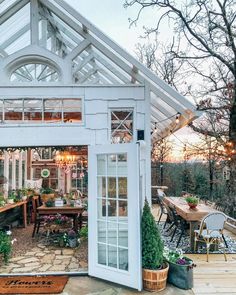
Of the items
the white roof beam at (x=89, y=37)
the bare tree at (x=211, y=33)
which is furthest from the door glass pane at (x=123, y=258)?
the bare tree at (x=211, y=33)

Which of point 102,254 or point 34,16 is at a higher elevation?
point 34,16

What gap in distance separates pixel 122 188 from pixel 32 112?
2161 mm

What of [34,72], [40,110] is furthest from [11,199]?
[34,72]

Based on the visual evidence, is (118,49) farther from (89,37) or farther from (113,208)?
(113,208)

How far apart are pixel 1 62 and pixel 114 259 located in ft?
13.1

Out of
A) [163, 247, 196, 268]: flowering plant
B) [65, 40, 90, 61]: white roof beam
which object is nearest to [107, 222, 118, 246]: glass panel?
[163, 247, 196, 268]: flowering plant

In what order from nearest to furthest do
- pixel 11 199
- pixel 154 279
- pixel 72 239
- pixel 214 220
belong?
1. pixel 154 279
2. pixel 214 220
3. pixel 72 239
4. pixel 11 199

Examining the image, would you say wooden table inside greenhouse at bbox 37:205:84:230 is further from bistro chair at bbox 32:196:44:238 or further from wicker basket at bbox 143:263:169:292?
wicker basket at bbox 143:263:169:292

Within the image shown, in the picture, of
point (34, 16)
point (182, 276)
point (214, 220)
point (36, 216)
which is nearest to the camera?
point (182, 276)

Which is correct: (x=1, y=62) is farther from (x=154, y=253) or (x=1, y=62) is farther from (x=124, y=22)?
(x=124, y=22)

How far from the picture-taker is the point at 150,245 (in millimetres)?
5039

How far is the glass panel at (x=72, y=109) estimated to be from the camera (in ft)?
19.1

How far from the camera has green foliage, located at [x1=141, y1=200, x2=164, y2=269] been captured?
5.04m

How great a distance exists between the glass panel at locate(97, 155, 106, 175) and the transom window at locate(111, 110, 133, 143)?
0.63m
